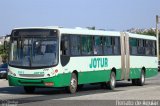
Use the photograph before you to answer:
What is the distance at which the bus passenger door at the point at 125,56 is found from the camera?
3087 centimetres

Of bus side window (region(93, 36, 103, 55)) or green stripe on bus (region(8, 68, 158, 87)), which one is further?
bus side window (region(93, 36, 103, 55))

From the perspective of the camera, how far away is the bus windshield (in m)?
23.4

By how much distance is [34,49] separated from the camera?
77.6ft

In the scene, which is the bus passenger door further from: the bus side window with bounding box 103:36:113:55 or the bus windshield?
the bus windshield

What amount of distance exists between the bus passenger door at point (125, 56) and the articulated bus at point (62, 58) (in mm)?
581

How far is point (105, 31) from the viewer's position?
29.2 m

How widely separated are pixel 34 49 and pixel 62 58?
1.24 metres

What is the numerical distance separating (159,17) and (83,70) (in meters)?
49.0

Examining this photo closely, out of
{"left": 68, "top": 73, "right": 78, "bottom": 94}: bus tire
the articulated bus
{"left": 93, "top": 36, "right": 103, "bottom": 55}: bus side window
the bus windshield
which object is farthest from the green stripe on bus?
{"left": 93, "top": 36, "right": 103, "bottom": 55}: bus side window

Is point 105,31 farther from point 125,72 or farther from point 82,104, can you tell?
point 82,104

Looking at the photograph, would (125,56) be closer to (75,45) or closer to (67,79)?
(75,45)

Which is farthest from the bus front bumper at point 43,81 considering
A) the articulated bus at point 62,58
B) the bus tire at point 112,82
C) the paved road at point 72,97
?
the bus tire at point 112,82

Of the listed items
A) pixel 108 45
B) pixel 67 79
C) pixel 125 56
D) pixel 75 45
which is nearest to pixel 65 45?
pixel 75 45

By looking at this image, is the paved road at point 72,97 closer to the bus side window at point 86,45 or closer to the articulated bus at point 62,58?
the articulated bus at point 62,58
